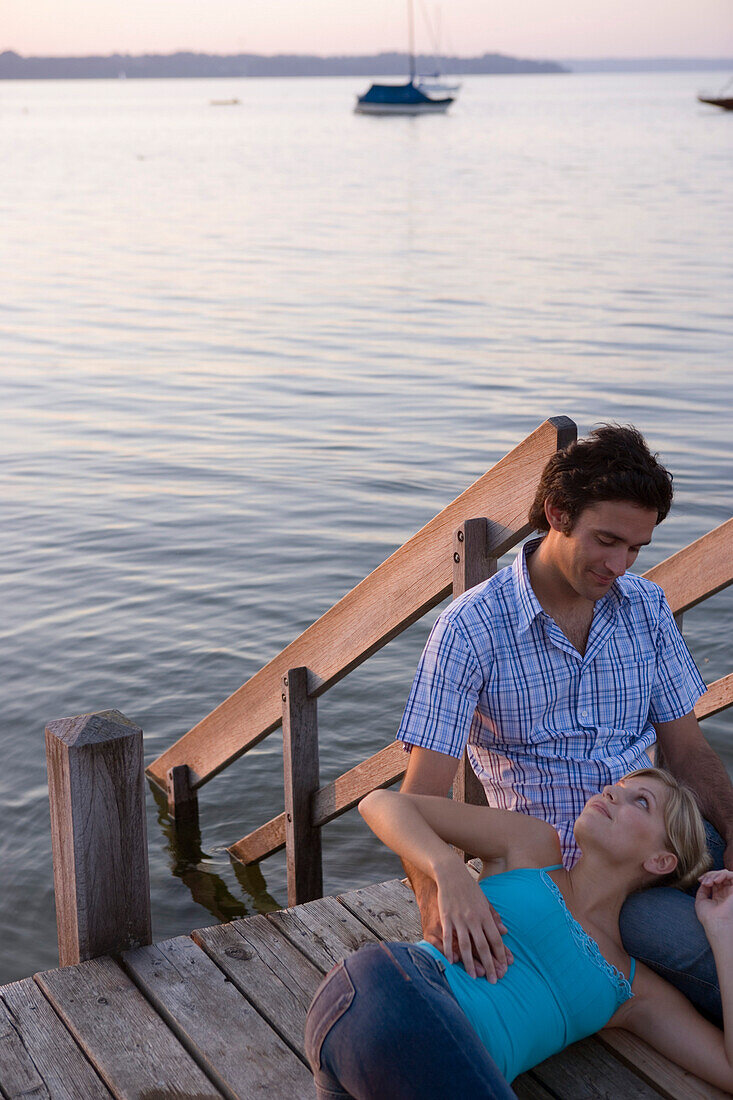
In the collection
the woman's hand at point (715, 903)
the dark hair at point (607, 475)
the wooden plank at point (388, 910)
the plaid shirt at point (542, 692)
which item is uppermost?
the dark hair at point (607, 475)

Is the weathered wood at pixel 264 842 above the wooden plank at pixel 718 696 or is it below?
below

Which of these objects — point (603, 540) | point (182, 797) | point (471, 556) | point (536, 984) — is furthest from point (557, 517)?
point (182, 797)

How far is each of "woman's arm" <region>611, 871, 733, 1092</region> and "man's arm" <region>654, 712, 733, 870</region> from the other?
0.74 ft

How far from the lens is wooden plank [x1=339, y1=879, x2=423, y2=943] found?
10.8 feet

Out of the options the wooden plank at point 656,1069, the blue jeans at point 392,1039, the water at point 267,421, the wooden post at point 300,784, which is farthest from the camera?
the water at point 267,421

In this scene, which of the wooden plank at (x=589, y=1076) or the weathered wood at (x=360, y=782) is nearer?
the wooden plank at (x=589, y=1076)

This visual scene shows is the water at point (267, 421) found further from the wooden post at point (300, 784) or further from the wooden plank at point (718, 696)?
the wooden plank at point (718, 696)

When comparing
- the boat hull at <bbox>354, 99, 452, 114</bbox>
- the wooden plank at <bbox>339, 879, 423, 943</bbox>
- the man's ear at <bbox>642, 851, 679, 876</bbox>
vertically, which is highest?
the boat hull at <bbox>354, 99, 452, 114</bbox>

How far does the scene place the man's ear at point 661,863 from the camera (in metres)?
2.77

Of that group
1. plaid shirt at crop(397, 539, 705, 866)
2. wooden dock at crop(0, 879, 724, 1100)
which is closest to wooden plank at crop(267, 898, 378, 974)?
wooden dock at crop(0, 879, 724, 1100)

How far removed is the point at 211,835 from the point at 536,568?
10.5 ft

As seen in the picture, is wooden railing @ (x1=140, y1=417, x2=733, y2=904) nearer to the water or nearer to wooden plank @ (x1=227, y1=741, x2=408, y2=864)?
wooden plank @ (x1=227, y1=741, x2=408, y2=864)

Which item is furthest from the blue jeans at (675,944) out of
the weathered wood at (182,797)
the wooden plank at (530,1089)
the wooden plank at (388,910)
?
the weathered wood at (182,797)

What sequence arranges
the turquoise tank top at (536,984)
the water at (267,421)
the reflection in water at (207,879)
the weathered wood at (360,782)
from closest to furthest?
1. the turquoise tank top at (536,984)
2. the weathered wood at (360,782)
3. the reflection in water at (207,879)
4. the water at (267,421)
